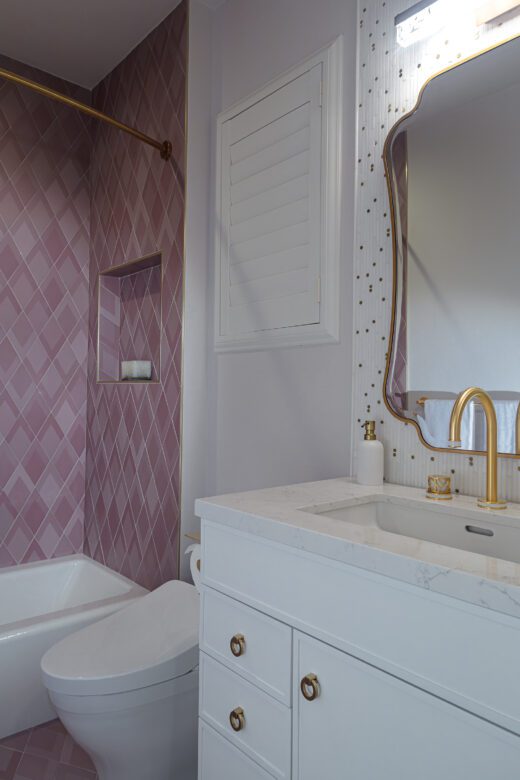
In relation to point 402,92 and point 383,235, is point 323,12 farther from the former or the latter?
point 383,235

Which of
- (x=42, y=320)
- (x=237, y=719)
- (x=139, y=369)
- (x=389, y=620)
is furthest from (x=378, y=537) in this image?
(x=42, y=320)

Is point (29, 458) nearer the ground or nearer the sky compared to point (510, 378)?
Answer: nearer the ground

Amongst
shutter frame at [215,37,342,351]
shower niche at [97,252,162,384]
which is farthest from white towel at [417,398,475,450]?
shower niche at [97,252,162,384]

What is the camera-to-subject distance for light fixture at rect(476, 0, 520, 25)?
1.19m

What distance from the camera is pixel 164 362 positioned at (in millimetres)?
2254

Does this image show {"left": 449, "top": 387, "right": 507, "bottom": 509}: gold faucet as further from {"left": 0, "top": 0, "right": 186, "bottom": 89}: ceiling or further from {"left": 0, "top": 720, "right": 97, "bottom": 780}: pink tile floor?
{"left": 0, "top": 0, "right": 186, "bottom": 89}: ceiling

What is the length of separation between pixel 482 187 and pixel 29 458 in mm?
2276

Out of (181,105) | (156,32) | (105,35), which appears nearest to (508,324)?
(181,105)

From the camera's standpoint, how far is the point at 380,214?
4.87ft

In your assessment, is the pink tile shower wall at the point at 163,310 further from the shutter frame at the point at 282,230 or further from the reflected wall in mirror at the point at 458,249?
the reflected wall in mirror at the point at 458,249

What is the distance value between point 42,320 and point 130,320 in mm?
425

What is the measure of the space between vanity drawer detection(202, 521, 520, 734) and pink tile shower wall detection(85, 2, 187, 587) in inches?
46.2

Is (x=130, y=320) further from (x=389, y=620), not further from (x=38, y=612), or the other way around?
(x=389, y=620)

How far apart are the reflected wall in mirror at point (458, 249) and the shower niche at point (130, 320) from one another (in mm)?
1261
